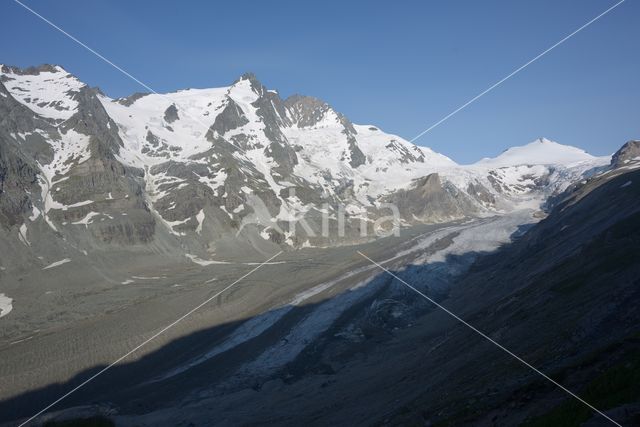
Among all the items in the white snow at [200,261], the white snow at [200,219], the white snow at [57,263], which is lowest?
the white snow at [200,261]

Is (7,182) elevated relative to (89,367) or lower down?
elevated

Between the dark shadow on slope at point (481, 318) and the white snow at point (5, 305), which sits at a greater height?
the white snow at point (5, 305)

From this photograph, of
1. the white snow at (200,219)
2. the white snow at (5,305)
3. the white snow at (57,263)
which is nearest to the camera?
the white snow at (5,305)

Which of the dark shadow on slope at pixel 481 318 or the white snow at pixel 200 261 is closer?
the dark shadow on slope at pixel 481 318

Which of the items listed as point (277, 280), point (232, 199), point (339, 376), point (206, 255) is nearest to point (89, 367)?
point (339, 376)

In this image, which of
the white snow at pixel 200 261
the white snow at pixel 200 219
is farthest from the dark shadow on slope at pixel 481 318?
the white snow at pixel 200 219

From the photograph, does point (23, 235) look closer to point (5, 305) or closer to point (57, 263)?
point (57, 263)

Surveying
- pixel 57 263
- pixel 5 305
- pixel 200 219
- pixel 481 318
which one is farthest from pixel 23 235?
pixel 481 318

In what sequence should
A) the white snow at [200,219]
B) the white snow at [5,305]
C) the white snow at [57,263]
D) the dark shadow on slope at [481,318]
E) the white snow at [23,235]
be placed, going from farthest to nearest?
the white snow at [200,219]
the white snow at [23,235]
the white snow at [57,263]
the white snow at [5,305]
the dark shadow on slope at [481,318]

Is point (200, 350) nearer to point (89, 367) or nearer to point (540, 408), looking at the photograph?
point (89, 367)

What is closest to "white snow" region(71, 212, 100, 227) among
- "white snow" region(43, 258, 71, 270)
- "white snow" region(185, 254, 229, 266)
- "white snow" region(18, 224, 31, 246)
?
"white snow" region(18, 224, 31, 246)

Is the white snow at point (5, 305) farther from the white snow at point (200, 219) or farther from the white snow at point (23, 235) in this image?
the white snow at point (200, 219)
